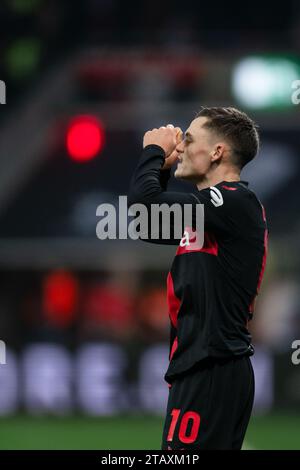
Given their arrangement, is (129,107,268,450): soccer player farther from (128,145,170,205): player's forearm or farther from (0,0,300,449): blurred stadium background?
(0,0,300,449): blurred stadium background

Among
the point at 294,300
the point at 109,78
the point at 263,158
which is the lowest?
the point at 294,300

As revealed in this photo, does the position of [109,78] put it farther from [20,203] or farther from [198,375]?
[198,375]

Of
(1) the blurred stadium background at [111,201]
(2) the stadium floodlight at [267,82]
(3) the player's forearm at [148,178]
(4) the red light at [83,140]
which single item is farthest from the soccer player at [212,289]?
(2) the stadium floodlight at [267,82]

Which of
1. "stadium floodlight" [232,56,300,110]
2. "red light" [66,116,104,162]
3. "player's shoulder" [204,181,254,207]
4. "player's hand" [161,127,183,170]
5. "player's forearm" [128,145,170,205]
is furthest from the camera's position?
"stadium floodlight" [232,56,300,110]

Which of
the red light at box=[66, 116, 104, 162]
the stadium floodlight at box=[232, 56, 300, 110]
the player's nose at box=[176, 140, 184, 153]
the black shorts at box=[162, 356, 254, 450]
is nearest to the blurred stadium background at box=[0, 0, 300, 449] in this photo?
the stadium floodlight at box=[232, 56, 300, 110]

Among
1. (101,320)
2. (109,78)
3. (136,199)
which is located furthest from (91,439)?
(109,78)

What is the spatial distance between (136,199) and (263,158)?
1342 cm

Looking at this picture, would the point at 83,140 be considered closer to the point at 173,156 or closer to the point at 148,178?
the point at 173,156

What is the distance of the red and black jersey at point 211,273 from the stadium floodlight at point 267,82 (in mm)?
8946

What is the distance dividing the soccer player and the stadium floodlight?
881 centimetres

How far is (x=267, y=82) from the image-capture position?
48.0ft

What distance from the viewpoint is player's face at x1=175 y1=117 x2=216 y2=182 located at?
5.14 m

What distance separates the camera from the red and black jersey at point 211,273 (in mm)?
4938

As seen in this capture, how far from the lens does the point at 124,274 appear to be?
72.0ft
